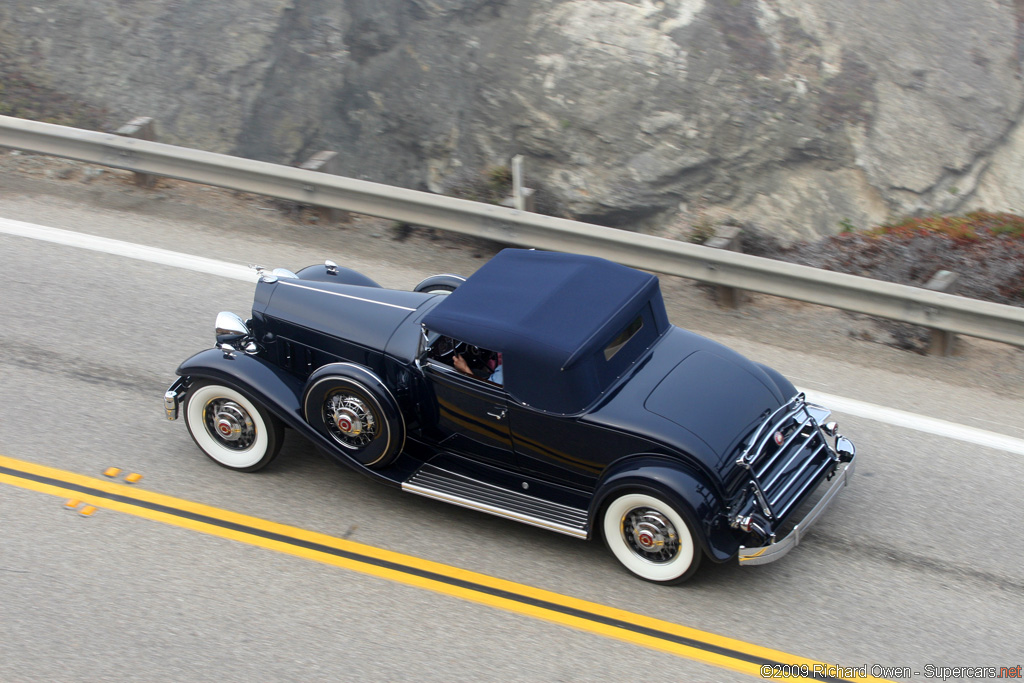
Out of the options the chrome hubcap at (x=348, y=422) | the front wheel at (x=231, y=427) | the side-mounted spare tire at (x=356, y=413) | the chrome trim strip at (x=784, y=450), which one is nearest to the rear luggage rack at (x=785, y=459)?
the chrome trim strip at (x=784, y=450)

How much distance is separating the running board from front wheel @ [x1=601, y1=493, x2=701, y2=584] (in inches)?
8.6

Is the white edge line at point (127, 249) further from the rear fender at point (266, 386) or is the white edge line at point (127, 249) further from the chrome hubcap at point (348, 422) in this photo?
the chrome hubcap at point (348, 422)

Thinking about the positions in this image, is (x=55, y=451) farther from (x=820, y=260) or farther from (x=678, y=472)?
(x=820, y=260)

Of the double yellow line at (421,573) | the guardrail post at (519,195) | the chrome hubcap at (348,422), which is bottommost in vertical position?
the double yellow line at (421,573)

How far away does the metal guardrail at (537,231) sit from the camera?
7977mm

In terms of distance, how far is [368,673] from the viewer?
17.8ft

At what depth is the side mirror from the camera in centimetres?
686

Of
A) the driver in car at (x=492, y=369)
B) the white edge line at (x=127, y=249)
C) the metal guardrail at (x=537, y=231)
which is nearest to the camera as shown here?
the driver in car at (x=492, y=369)

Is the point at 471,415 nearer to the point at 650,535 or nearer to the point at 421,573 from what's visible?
the point at 421,573

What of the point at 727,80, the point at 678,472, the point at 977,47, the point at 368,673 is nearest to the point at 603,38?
the point at 727,80

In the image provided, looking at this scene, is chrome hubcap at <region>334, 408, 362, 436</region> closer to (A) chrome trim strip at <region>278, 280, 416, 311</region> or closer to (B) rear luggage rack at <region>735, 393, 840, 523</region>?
(A) chrome trim strip at <region>278, 280, 416, 311</region>

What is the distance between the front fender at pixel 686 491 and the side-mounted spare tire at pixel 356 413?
1.42 m

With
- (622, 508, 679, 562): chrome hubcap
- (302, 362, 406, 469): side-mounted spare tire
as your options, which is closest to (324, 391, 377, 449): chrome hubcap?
(302, 362, 406, 469): side-mounted spare tire

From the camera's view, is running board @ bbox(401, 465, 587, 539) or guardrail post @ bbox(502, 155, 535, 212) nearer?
running board @ bbox(401, 465, 587, 539)
